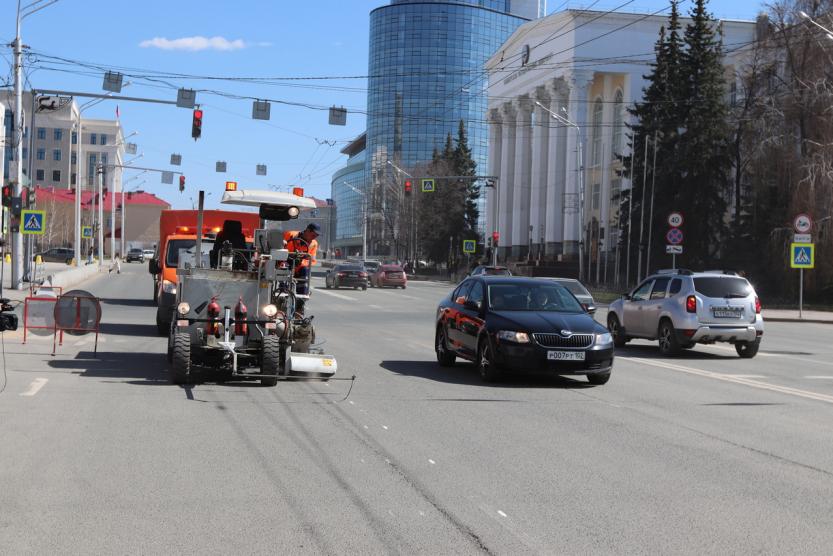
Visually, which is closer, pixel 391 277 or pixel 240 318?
pixel 240 318

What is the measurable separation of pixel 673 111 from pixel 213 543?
5864 centimetres

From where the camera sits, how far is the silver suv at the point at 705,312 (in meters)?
19.6

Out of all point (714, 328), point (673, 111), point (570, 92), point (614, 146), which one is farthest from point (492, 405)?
point (570, 92)

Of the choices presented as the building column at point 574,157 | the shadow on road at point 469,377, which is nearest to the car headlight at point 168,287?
the shadow on road at point 469,377

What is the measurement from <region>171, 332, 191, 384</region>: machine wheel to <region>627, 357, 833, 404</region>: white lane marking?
7.88 meters

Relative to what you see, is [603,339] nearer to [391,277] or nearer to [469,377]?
[469,377]

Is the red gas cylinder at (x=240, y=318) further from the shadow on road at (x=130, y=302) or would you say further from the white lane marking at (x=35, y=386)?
the shadow on road at (x=130, y=302)

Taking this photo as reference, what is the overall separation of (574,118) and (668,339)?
66176 mm

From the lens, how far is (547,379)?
15250mm

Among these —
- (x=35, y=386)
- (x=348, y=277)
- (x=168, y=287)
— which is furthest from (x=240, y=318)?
(x=348, y=277)

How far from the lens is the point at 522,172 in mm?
99750

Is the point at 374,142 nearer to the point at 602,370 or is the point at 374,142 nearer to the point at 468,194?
the point at 468,194

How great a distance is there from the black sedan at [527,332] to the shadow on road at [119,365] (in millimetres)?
4317

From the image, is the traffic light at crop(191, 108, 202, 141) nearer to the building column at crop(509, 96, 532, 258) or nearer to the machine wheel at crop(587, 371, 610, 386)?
the machine wheel at crop(587, 371, 610, 386)
